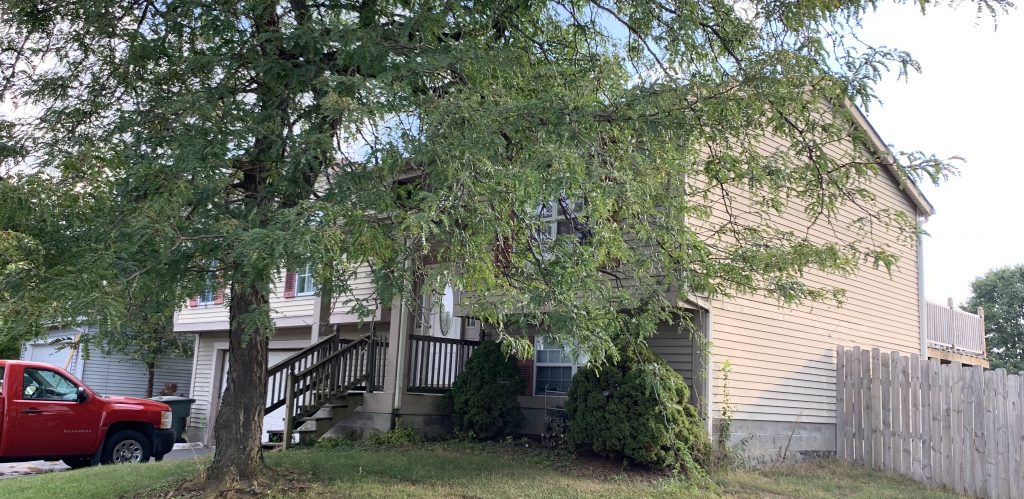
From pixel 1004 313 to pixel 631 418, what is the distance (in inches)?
1435

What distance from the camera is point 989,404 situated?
11.7m

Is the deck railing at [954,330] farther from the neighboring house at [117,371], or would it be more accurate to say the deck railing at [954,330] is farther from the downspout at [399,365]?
the neighboring house at [117,371]

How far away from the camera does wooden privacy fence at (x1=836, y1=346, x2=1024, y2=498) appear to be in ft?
37.7

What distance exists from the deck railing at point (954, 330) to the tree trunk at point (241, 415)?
1494 cm

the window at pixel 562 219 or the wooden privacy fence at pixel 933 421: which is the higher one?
the window at pixel 562 219

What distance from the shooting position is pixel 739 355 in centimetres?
1255

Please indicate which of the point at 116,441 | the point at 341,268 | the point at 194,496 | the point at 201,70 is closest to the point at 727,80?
the point at 341,268

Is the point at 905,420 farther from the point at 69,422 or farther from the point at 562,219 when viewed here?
the point at 69,422

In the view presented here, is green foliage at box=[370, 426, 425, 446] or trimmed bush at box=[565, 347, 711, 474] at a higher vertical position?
trimmed bush at box=[565, 347, 711, 474]

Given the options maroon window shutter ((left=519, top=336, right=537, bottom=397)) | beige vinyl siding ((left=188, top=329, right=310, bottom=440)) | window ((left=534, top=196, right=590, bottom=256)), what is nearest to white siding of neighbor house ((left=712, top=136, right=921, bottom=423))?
window ((left=534, top=196, right=590, bottom=256))

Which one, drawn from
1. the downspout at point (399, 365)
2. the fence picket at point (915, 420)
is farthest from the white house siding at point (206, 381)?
the fence picket at point (915, 420)

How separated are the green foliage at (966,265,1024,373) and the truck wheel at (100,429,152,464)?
3756 cm

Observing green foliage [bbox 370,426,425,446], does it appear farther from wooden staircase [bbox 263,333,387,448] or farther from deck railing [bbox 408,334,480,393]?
wooden staircase [bbox 263,333,387,448]

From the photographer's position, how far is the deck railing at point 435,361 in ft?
45.6
